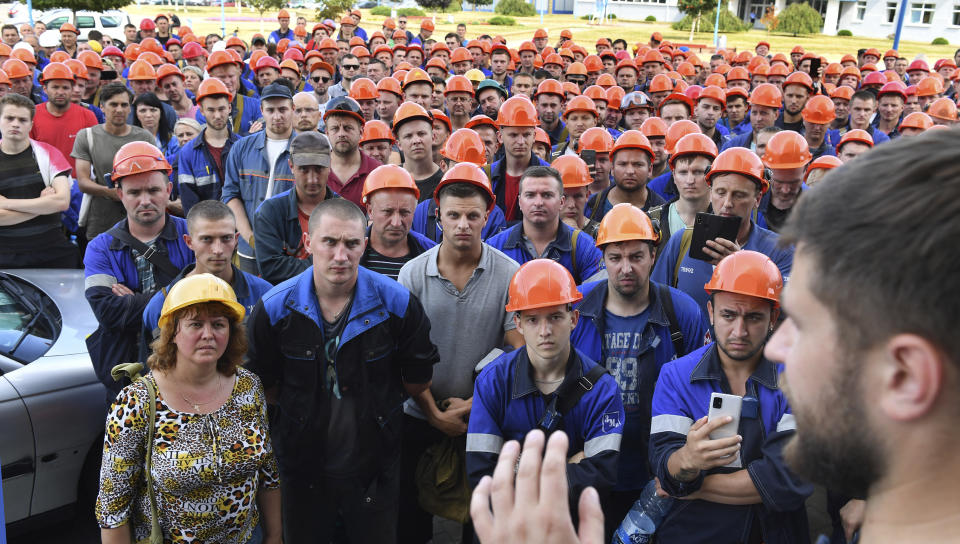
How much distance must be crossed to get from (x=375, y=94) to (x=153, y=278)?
18.6 feet

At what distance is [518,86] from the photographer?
12031 millimetres

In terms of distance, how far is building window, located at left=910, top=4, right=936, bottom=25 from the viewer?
5019 centimetres

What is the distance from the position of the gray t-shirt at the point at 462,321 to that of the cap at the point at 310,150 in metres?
1.62

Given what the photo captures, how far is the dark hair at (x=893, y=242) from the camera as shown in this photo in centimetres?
95

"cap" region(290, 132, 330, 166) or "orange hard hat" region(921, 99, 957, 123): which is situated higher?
"cap" region(290, 132, 330, 166)

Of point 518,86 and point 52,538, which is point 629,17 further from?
point 52,538

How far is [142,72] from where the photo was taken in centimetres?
1036

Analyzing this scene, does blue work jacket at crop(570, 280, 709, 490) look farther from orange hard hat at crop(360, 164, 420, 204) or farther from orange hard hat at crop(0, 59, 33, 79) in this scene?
orange hard hat at crop(0, 59, 33, 79)

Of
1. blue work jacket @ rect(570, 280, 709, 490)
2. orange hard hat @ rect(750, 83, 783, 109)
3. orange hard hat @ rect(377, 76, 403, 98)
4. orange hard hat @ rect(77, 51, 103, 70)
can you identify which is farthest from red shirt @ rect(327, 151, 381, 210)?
orange hard hat @ rect(77, 51, 103, 70)

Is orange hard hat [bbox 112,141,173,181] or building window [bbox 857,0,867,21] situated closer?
orange hard hat [bbox 112,141,173,181]

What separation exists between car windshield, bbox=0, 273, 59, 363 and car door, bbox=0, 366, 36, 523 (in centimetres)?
28

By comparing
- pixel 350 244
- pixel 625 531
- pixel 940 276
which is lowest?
pixel 625 531

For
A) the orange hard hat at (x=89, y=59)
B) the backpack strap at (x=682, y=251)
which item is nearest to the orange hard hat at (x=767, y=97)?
the backpack strap at (x=682, y=251)

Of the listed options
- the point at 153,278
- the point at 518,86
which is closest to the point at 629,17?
the point at 518,86
